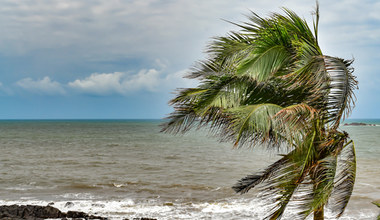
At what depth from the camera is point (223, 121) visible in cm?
632

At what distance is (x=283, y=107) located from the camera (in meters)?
5.86

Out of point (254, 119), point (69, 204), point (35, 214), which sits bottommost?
point (69, 204)

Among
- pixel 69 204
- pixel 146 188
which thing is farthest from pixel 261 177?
pixel 146 188

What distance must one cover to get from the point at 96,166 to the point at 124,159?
15.1 ft

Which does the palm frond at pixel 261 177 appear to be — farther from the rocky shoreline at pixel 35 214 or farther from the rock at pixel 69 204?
the rock at pixel 69 204

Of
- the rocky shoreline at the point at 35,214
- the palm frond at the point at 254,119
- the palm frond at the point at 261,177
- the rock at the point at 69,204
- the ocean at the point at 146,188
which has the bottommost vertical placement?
the ocean at the point at 146,188

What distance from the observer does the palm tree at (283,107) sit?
514 cm

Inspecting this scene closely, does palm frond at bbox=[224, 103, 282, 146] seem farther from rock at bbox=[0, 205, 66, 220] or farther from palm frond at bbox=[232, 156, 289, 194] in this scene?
rock at bbox=[0, 205, 66, 220]

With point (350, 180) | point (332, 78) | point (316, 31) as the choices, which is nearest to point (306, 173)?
point (350, 180)

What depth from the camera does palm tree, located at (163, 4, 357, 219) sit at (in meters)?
5.14

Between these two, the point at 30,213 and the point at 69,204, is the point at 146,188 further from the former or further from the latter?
the point at 30,213

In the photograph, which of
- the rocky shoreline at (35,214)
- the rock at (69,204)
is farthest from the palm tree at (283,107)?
the rock at (69,204)

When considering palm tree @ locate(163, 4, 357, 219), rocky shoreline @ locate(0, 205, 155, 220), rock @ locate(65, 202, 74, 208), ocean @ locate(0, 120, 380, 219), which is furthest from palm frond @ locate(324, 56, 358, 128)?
rock @ locate(65, 202, 74, 208)

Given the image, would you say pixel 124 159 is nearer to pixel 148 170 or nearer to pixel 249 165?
pixel 148 170
